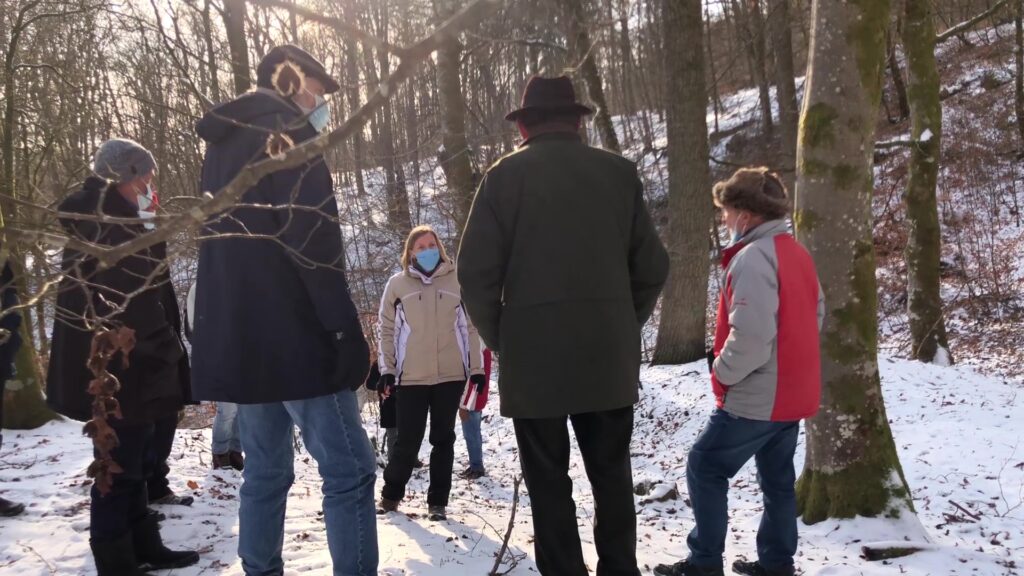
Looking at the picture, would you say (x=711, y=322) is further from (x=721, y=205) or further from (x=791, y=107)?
(x=721, y=205)

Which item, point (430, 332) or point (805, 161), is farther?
point (430, 332)

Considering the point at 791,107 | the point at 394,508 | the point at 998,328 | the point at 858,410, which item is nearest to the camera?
the point at 858,410

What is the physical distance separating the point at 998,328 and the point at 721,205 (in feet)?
36.0

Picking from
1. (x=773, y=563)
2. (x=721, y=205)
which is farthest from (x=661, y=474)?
(x=721, y=205)

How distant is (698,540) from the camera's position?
3.43 m

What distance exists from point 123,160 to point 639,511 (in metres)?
4.16

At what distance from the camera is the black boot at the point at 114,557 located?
10.3ft

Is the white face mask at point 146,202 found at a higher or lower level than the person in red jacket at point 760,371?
higher

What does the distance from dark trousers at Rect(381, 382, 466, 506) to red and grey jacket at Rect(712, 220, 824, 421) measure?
77.6 inches

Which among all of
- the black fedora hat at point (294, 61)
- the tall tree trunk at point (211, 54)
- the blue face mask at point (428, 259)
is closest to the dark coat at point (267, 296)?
the black fedora hat at point (294, 61)

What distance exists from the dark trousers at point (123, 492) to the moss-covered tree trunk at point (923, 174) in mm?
8752

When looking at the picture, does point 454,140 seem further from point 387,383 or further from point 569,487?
point 569,487

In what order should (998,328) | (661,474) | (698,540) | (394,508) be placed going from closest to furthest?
(698,540) → (394,508) → (661,474) → (998,328)

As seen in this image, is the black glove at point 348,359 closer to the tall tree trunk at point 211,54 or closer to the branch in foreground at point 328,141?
the branch in foreground at point 328,141
